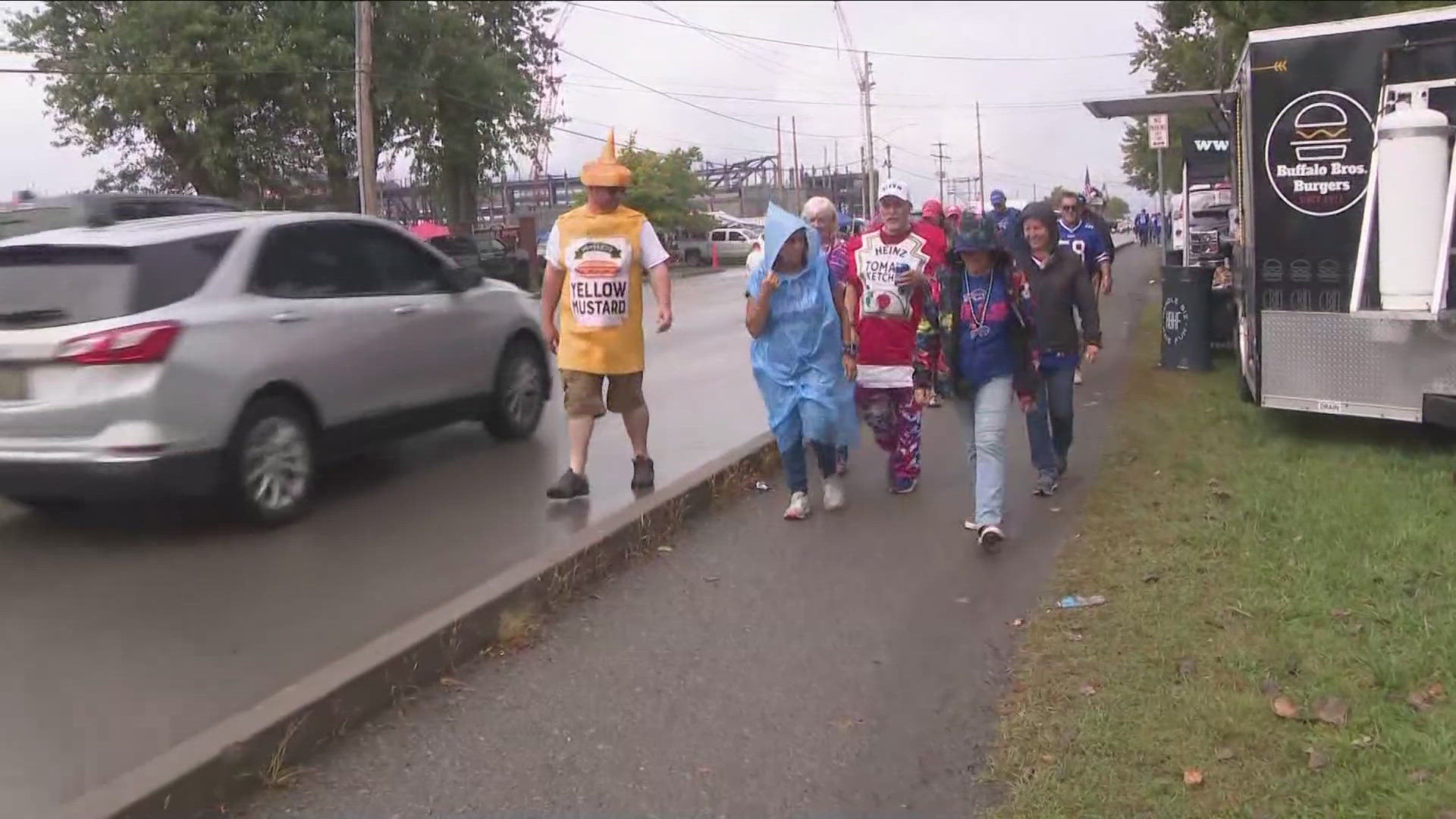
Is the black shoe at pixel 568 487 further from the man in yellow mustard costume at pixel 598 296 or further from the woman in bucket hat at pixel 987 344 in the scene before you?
the woman in bucket hat at pixel 987 344

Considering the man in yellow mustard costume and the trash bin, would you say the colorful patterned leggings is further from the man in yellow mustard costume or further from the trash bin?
the trash bin

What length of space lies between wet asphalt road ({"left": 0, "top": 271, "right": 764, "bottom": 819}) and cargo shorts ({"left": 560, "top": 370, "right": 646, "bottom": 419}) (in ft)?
1.68

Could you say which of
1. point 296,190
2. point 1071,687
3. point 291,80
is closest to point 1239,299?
point 1071,687

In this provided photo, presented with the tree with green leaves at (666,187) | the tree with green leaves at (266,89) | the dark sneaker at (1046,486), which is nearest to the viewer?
the dark sneaker at (1046,486)

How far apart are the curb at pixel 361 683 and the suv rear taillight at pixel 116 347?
2.04m

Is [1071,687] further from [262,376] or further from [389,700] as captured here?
[262,376]

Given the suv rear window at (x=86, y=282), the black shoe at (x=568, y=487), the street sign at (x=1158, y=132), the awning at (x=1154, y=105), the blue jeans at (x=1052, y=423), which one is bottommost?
the black shoe at (x=568, y=487)

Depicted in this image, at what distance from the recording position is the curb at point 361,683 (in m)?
3.47

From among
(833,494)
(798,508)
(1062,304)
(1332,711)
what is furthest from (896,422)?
(1332,711)

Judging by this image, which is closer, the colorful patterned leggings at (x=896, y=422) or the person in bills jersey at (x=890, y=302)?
the person in bills jersey at (x=890, y=302)

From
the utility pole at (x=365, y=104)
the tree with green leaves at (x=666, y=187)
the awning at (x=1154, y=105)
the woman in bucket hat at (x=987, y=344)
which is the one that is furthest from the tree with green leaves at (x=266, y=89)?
the woman in bucket hat at (x=987, y=344)

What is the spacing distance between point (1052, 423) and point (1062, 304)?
733 millimetres

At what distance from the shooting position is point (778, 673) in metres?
4.62

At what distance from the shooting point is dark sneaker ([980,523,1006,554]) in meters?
6.06
